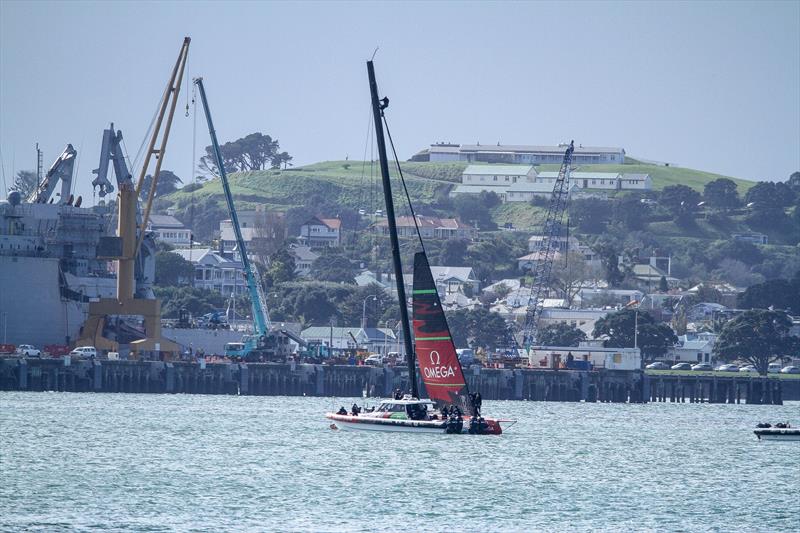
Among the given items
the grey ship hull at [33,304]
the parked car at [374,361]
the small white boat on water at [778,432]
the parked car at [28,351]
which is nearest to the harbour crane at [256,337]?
the parked car at [374,361]

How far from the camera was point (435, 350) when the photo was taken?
274ft

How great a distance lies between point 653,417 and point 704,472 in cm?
4288

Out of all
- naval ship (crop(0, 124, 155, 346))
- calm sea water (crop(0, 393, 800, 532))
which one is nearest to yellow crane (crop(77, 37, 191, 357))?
naval ship (crop(0, 124, 155, 346))

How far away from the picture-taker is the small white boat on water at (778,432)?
90.8 meters

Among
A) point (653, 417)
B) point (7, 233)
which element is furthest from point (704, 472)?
A: point (7, 233)

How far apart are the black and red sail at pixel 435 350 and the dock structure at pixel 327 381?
36.9 m

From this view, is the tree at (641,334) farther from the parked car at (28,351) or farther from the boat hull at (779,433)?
the boat hull at (779,433)

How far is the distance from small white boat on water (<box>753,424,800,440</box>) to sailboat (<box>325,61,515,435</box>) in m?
15.6

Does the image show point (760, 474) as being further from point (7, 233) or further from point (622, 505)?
point (7, 233)

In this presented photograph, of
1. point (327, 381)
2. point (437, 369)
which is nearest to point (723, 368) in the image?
point (327, 381)

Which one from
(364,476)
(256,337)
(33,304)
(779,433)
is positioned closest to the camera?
(364,476)

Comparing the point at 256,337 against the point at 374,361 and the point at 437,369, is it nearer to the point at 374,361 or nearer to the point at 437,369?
the point at 374,361

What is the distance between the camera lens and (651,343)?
188 metres

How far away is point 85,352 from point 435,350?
180 feet
